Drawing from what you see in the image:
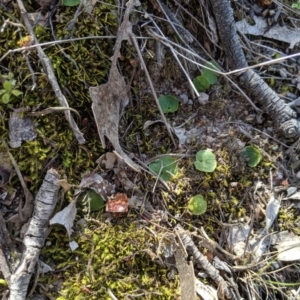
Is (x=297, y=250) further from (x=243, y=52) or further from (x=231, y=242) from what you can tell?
(x=243, y=52)

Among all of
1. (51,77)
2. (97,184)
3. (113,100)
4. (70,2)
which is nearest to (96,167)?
(97,184)

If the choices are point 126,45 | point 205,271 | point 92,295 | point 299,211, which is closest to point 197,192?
point 205,271

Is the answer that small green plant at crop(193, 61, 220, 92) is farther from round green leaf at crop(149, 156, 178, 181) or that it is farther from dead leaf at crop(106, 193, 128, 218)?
dead leaf at crop(106, 193, 128, 218)

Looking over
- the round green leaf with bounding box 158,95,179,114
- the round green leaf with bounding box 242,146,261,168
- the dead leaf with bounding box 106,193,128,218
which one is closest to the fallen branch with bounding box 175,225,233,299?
the dead leaf with bounding box 106,193,128,218

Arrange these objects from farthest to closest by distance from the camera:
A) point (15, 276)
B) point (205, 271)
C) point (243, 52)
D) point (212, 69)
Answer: point (243, 52) → point (212, 69) → point (205, 271) → point (15, 276)

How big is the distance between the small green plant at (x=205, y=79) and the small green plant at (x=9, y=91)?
812mm

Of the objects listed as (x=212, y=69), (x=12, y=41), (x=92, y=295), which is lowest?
(x=92, y=295)

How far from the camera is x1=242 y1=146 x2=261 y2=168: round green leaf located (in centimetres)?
183

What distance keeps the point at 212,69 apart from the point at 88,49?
0.57 meters

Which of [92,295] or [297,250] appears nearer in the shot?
[92,295]

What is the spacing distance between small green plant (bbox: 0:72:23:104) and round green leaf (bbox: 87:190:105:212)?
502 mm

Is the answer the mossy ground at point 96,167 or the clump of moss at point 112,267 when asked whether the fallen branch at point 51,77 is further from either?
the clump of moss at point 112,267

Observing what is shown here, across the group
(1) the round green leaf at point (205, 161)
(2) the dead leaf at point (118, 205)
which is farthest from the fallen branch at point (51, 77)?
(1) the round green leaf at point (205, 161)

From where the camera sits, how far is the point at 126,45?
175 cm
